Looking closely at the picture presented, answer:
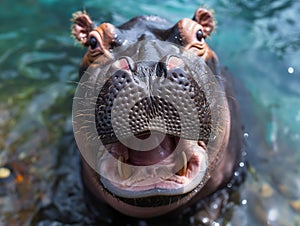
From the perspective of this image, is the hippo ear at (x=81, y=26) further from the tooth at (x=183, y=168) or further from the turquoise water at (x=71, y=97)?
the tooth at (x=183, y=168)

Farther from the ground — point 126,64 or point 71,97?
point 126,64

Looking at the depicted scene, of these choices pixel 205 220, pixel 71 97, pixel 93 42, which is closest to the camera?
pixel 93 42

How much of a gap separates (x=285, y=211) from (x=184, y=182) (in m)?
1.46

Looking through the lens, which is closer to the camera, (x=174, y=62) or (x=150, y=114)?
(x=150, y=114)

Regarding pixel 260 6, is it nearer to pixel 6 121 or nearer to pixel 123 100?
pixel 6 121

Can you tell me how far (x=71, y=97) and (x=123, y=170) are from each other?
2537 mm

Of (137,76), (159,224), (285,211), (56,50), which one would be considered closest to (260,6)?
(56,50)

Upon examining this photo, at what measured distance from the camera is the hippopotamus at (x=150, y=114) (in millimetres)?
2518

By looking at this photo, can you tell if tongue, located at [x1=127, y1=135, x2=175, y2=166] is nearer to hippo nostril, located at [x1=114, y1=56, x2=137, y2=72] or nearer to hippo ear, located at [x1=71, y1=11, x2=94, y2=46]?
hippo nostril, located at [x1=114, y1=56, x2=137, y2=72]

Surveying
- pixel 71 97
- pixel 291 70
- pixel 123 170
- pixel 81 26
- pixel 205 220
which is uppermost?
pixel 81 26

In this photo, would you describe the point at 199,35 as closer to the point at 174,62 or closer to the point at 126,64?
the point at 174,62

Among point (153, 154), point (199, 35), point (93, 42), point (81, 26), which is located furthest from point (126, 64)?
point (81, 26)

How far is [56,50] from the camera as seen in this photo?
238 inches

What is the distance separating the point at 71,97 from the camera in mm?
5219
